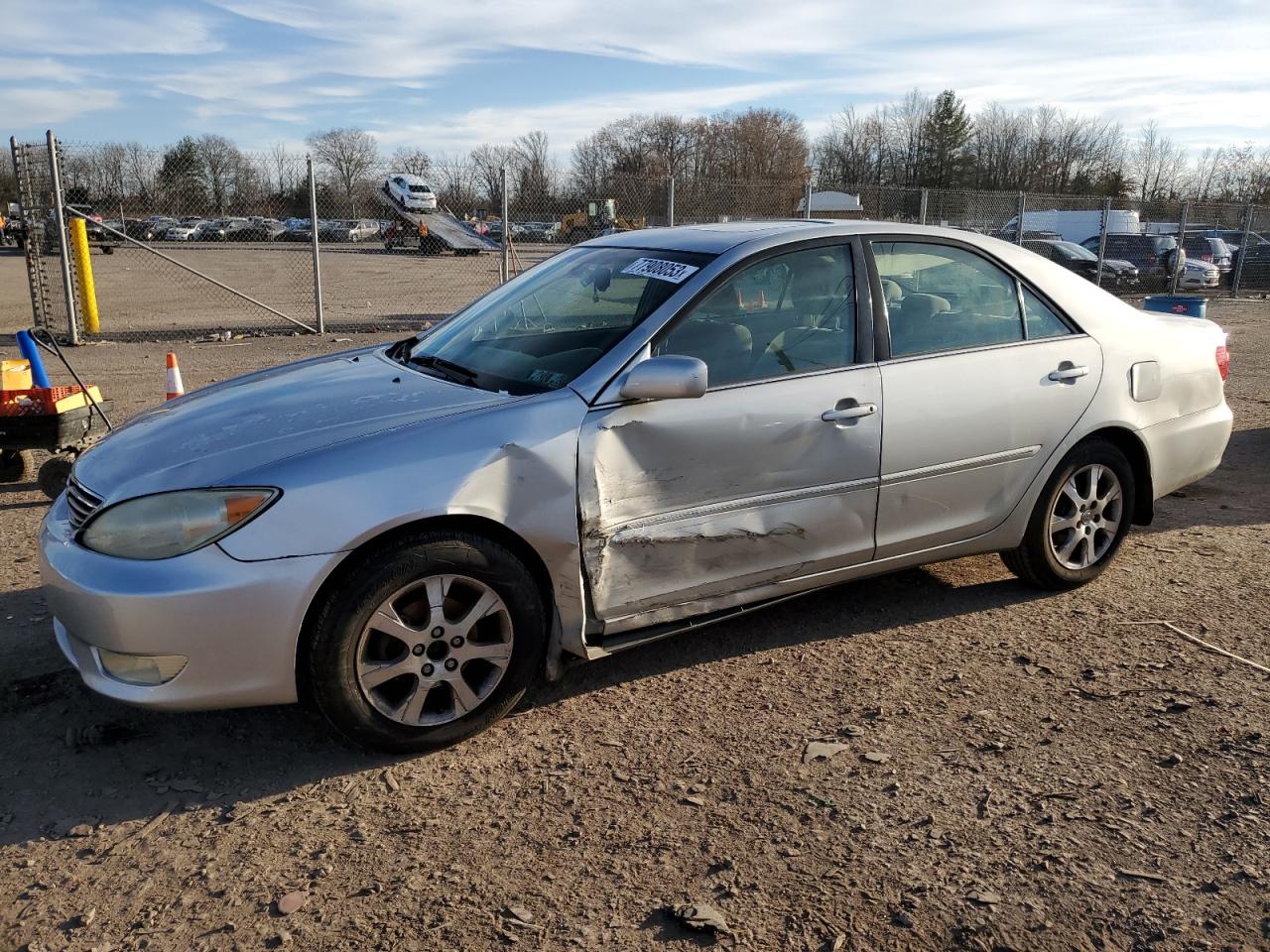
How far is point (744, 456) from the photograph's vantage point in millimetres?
3551

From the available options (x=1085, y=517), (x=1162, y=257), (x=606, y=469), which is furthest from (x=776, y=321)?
(x=1162, y=257)

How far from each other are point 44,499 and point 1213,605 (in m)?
6.16

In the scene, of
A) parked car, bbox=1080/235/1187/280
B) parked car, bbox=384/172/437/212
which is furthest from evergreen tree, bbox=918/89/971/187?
parked car, bbox=1080/235/1187/280

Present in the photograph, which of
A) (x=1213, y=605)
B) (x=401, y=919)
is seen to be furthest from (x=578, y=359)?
(x=1213, y=605)

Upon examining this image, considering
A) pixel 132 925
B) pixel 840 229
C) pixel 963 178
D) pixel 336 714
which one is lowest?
pixel 132 925

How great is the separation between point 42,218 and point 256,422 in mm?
11675

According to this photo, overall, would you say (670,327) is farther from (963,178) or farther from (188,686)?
(963,178)

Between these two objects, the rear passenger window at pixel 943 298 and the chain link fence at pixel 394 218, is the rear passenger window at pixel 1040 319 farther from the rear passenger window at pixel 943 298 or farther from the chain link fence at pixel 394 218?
the chain link fence at pixel 394 218

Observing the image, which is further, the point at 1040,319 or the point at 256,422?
the point at 1040,319

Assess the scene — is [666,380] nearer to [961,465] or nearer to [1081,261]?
[961,465]

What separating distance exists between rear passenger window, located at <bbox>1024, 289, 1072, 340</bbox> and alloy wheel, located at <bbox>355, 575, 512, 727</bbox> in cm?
263

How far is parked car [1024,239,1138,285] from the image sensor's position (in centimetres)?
2205

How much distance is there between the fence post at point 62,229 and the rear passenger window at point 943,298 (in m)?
11.2

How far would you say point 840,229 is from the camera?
4.04 meters
